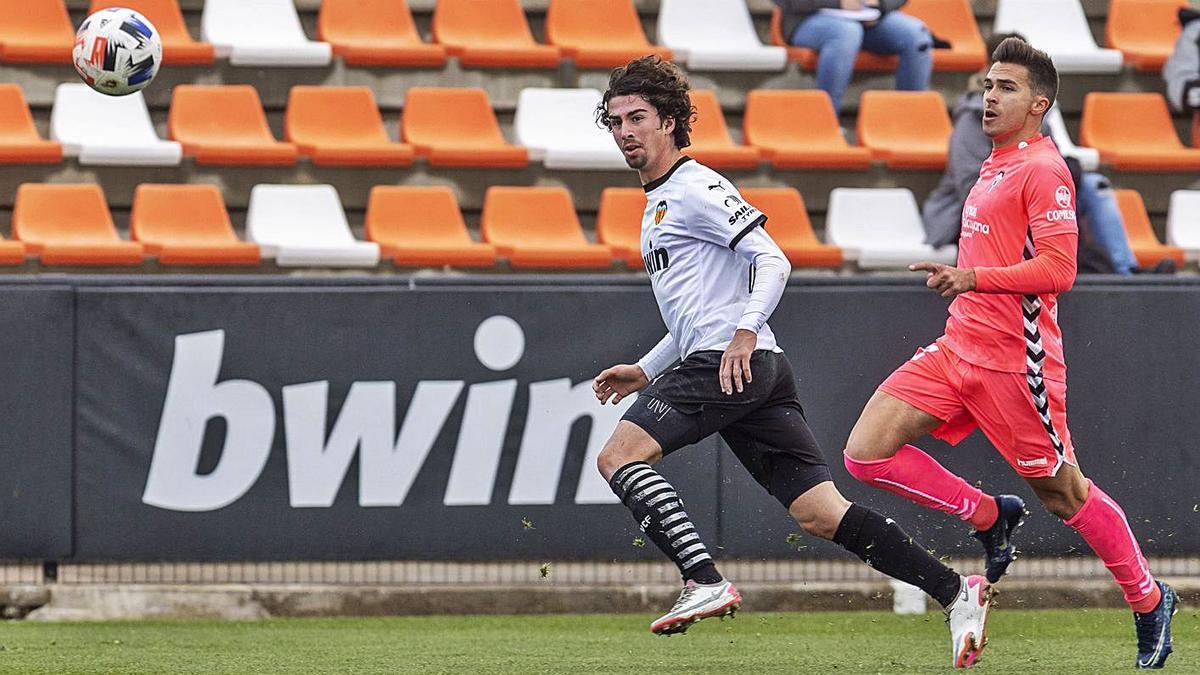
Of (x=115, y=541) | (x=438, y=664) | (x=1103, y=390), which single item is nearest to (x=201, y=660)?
(x=438, y=664)

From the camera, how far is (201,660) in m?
7.07

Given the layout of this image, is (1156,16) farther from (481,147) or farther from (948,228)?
(481,147)

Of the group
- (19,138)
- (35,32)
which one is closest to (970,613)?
(19,138)

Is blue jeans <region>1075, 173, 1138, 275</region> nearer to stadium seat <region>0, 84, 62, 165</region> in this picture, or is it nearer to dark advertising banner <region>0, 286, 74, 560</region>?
dark advertising banner <region>0, 286, 74, 560</region>

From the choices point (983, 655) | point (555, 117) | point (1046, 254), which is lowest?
point (983, 655)

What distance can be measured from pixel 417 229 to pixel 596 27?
7.61 feet

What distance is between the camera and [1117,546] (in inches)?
258

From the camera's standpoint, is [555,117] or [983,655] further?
[555,117]

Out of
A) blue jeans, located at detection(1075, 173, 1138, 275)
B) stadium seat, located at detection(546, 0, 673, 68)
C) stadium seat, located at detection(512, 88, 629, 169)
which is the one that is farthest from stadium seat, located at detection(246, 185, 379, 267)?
blue jeans, located at detection(1075, 173, 1138, 275)

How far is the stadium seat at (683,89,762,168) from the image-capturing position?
40.8 ft

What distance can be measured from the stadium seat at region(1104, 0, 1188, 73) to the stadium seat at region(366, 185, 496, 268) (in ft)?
18.0

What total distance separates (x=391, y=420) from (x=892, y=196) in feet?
16.8

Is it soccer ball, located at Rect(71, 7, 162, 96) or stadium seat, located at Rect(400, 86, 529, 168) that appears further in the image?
stadium seat, located at Rect(400, 86, 529, 168)

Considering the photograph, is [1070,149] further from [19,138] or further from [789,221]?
[19,138]
